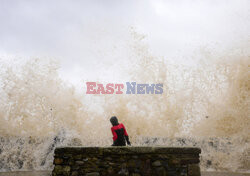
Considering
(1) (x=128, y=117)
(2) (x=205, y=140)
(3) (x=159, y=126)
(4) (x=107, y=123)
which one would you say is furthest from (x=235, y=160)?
(4) (x=107, y=123)

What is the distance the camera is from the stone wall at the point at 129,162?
3.96 metres

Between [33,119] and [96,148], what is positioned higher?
[96,148]

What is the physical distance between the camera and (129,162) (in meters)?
3.98

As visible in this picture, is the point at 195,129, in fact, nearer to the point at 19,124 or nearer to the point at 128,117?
the point at 128,117

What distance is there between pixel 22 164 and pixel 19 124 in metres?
3.46

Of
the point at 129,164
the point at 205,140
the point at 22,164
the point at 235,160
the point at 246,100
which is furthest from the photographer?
the point at 22,164

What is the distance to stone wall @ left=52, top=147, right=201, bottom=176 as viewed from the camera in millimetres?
3961

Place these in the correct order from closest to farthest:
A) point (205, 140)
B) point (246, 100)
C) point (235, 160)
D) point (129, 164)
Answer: point (129, 164)
point (246, 100)
point (235, 160)
point (205, 140)

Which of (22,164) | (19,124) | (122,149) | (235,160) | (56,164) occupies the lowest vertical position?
(22,164)

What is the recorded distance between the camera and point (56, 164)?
402 centimetres

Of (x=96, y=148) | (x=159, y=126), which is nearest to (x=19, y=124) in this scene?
(x=159, y=126)

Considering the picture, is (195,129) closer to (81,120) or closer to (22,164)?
(81,120)

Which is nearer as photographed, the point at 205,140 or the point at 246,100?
the point at 246,100

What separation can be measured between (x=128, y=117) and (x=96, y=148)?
13.1 meters
